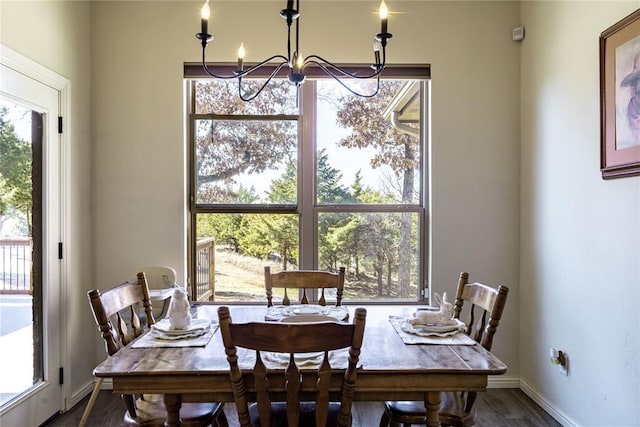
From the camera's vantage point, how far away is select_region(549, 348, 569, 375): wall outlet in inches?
96.5

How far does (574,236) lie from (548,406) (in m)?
1.11

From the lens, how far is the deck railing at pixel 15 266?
219 centimetres

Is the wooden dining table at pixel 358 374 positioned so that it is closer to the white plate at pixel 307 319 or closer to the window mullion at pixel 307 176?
the white plate at pixel 307 319

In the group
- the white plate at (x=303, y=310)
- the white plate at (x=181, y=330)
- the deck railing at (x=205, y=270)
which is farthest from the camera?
the deck railing at (x=205, y=270)

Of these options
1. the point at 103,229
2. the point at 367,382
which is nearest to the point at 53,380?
the point at 103,229

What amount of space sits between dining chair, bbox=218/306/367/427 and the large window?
1.73m

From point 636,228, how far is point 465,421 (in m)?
1.19

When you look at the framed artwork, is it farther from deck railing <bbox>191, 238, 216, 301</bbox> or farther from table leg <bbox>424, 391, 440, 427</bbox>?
deck railing <bbox>191, 238, 216, 301</bbox>

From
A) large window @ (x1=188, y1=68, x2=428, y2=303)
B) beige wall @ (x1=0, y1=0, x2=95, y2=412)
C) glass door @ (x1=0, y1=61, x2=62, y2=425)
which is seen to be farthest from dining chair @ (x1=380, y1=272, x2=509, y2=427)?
beige wall @ (x1=0, y1=0, x2=95, y2=412)

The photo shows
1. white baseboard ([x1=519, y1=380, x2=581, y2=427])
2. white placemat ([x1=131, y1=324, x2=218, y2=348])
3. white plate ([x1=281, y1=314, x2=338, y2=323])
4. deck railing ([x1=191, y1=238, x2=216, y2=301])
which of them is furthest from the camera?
deck railing ([x1=191, y1=238, x2=216, y2=301])

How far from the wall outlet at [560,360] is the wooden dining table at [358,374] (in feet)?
4.26

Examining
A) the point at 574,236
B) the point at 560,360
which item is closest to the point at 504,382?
the point at 560,360

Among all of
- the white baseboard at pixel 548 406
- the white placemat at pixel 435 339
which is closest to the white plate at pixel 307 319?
the white placemat at pixel 435 339

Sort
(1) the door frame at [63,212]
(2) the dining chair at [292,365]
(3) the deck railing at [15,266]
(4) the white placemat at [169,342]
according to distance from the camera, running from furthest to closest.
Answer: (1) the door frame at [63,212] → (3) the deck railing at [15,266] → (4) the white placemat at [169,342] → (2) the dining chair at [292,365]
